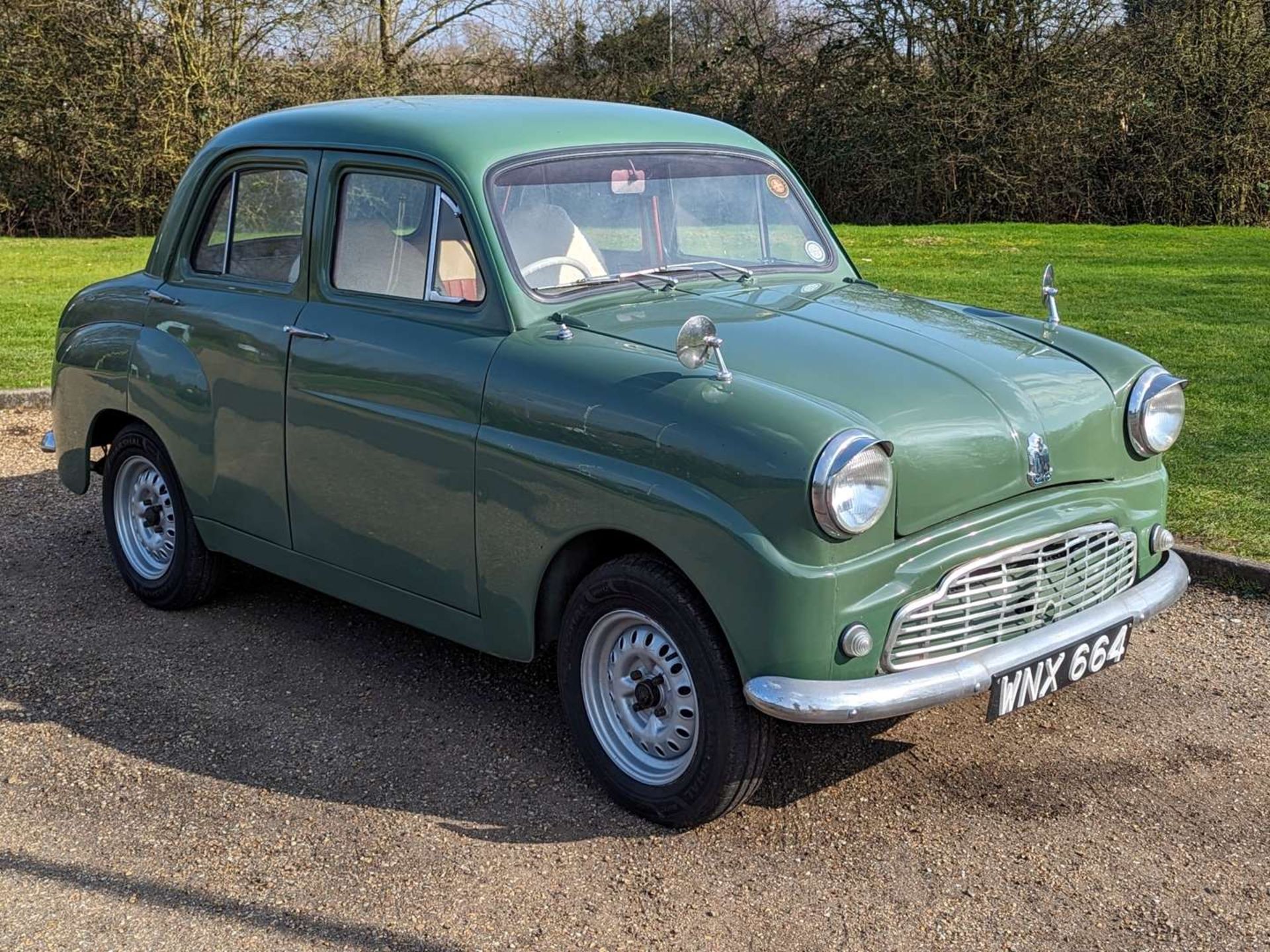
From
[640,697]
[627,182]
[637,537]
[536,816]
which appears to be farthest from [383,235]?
[536,816]

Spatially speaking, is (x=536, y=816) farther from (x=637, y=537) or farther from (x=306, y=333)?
(x=306, y=333)

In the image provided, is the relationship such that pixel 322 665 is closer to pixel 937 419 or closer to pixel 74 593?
pixel 74 593

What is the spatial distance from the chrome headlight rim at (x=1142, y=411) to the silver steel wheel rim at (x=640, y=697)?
1.62 metres

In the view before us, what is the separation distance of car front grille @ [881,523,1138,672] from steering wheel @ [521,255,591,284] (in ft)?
5.38

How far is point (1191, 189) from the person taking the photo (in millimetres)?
18391

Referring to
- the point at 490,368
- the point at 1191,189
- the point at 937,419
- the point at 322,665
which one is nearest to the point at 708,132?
the point at 490,368

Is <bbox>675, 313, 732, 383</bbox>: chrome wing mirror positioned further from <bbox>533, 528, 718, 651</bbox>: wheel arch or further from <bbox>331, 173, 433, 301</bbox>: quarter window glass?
<bbox>331, 173, 433, 301</bbox>: quarter window glass

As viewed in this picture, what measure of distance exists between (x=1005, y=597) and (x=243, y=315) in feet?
9.56

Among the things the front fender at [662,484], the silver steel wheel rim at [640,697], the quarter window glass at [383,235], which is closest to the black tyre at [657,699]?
the silver steel wheel rim at [640,697]

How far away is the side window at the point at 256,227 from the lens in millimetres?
5023

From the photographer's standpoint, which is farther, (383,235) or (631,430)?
(383,235)

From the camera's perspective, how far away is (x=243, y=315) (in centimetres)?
506

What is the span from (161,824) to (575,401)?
172 cm

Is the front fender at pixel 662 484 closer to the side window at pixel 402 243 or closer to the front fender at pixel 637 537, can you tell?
the front fender at pixel 637 537
